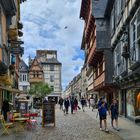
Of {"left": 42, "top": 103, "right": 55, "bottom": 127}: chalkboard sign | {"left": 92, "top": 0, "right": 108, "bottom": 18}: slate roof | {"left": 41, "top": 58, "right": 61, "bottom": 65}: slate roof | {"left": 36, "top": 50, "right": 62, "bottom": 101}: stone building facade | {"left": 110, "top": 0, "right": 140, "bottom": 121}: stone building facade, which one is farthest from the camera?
{"left": 41, "top": 58, "right": 61, "bottom": 65}: slate roof

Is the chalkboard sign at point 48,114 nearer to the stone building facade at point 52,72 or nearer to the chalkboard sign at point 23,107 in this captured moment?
the chalkboard sign at point 23,107

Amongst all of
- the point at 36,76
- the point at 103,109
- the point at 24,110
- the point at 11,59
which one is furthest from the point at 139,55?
the point at 36,76

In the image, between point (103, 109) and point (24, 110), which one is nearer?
point (103, 109)

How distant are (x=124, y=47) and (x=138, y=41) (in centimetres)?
481

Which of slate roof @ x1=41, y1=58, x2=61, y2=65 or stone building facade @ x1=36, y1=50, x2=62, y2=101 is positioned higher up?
slate roof @ x1=41, y1=58, x2=61, y2=65

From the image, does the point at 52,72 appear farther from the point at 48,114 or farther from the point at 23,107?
the point at 48,114

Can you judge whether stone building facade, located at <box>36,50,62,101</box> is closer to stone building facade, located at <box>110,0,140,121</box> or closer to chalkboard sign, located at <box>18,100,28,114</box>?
chalkboard sign, located at <box>18,100,28,114</box>

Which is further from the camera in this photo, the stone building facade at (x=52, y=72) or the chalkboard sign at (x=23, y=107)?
the stone building facade at (x=52, y=72)

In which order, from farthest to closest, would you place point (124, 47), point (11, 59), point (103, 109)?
point (11, 59) < point (124, 47) < point (103, 109)

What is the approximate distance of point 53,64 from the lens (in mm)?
137625

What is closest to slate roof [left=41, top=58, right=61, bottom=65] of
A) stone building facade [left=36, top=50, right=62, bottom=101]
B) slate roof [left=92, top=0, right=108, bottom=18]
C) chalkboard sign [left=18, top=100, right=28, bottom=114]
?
stone building facade [left=36, top=50, right=62, bottom=101]

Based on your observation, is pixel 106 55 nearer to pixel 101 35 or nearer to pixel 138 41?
pixel 101 35

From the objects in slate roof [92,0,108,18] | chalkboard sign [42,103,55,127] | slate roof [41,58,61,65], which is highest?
slate roof [41,58,61,65]

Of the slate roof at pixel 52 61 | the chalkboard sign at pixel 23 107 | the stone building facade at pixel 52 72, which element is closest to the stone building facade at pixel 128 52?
the chalkboard sign at pixel 23 107
